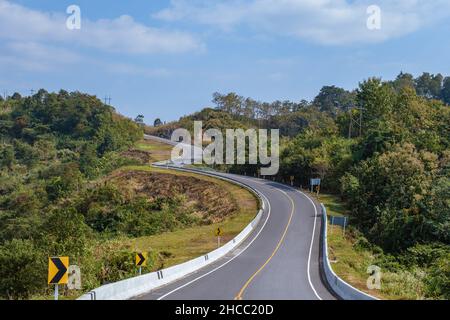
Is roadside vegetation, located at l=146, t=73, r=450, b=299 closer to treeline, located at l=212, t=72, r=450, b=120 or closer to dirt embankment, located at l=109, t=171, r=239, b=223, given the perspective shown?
dirt embankment, located at l=109, t=171, r=239, b=223

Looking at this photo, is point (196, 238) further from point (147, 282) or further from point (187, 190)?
point (187, 190)

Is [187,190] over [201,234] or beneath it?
over

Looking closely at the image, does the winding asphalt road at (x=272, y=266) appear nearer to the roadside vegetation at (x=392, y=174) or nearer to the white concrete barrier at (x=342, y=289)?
the white concrete barrier at (x=342, y=289)

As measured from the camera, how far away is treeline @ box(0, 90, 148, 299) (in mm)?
31688

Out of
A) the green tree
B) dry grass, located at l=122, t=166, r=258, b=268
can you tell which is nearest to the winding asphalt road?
dry grass, located at l=122, t=166, r=258, b=268

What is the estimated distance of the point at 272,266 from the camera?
3225 cm

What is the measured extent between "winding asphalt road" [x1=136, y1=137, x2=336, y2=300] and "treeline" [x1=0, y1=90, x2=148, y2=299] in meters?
6.47

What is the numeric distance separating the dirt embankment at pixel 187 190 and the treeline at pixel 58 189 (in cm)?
559

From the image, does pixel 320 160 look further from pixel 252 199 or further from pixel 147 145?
pixel 147 145

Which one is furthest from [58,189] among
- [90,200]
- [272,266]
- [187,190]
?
[272,266]

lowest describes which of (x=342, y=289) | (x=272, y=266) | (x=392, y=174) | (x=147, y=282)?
(x=272, y=266)

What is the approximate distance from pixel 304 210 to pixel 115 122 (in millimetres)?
82643

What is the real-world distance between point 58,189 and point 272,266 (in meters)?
54.0
